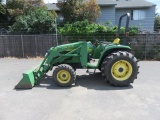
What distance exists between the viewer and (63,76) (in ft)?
17.6

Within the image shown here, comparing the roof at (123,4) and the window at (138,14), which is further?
the window at (138,14)

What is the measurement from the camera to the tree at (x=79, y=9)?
1545cm

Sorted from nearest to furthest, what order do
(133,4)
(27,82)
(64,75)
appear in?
(27,82), (64,75), (133,4)

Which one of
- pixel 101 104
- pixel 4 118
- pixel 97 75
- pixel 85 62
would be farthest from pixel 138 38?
pixel 4 118

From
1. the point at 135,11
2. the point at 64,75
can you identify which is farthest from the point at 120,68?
the point at 135,11

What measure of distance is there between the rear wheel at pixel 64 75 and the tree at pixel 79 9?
11.0 metres

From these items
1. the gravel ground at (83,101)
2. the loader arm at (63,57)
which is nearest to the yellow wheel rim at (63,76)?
the gravel ground at (83,101)

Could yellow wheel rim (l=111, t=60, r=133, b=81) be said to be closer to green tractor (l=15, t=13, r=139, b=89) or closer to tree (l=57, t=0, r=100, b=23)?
green tractor (l=15, t=13, r=139, b=89)

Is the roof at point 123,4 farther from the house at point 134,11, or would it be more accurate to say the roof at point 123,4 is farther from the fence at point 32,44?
the fence at point 32,44

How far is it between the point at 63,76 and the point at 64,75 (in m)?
0.04

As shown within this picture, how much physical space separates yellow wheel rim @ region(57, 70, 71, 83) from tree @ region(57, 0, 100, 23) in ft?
36.1

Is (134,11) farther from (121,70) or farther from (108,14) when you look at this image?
(121,70)

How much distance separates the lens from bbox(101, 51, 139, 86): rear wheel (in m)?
5.27

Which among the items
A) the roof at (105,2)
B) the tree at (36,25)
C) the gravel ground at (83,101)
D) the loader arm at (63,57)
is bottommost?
the gravel ground at (83,101)
